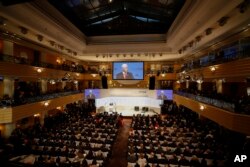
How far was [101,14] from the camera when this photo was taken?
19.2 metres

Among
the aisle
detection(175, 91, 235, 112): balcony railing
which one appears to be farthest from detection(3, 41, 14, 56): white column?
detection(175, 91, 235, 112): balcony railing

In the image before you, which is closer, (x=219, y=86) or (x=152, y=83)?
(x=219, y=86)

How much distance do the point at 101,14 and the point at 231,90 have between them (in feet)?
49.4

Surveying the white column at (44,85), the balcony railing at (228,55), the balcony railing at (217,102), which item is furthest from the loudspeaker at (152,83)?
the white column at (44,85)

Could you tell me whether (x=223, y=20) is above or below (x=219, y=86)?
above

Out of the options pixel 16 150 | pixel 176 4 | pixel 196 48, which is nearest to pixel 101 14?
pixel 176 4

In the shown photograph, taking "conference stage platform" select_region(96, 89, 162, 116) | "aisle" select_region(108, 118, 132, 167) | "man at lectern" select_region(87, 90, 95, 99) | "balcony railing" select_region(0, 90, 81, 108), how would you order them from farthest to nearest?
"conference stage platform" select_region(96, 89, 162, 116)
"man at lectern" select_region(87, 90, 95, 99)
"aisle" select_region(108, 118, 132, 167)
"balcony railing" select_region(0, 90, 81, 108)

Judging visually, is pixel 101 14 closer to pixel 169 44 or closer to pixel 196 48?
pixel 169 44

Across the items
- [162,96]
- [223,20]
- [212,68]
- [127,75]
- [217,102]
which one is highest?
[223,20]

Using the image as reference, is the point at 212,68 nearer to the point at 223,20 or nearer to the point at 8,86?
the point at 223,20

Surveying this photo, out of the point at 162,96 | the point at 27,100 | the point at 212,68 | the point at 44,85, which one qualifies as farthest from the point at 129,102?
the point at 27,100

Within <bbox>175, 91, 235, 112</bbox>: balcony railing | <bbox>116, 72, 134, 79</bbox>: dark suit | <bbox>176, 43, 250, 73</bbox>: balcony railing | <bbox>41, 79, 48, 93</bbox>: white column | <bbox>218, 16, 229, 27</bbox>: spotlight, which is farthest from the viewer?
<bbox>116, 72, 134, 79</bbox>: dark suit

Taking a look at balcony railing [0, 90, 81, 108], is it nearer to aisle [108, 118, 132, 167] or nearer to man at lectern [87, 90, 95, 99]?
man at lectern [87, 90, 95, 99]

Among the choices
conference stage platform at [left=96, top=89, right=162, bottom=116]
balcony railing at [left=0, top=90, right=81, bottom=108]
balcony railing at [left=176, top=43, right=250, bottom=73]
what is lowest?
conference stage platform at [left=96, top=89, right=162, bottom=116]
